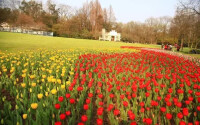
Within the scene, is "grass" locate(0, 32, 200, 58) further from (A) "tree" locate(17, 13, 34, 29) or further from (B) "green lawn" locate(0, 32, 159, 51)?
(A) "tree" locate(17, 13, 34, 29)

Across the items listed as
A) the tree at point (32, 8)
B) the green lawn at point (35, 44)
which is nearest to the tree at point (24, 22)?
the tree at point (32, 8)

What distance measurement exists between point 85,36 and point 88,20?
10.2m

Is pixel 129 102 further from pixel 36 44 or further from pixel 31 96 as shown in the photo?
pixel 36 44

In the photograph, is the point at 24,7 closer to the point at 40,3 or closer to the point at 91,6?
the point at 40,3

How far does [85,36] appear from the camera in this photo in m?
55.4

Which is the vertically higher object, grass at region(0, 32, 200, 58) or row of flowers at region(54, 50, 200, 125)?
grass at region(0, 32, 200, 58)

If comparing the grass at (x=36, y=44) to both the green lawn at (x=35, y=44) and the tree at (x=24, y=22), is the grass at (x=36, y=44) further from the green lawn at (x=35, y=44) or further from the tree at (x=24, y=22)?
the tree at (x=24, y=22)

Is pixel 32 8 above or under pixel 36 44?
above

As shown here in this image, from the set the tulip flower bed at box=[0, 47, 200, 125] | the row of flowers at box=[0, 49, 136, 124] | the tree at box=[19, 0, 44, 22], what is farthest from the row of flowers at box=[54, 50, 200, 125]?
the tree at box=[19, 0, 44, 22]

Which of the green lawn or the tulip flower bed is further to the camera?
the green lawn

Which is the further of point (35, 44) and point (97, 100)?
point (35, 44)

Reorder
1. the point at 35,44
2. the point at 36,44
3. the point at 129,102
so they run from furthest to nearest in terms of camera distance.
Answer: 1. the point at 36,44
2. the point at 35,44
3. the point at 129,102

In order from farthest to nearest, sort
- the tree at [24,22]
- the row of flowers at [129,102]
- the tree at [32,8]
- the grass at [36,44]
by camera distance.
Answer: the tree at [32,8], the tree at [24,22], the grass at [36,44], the row of flowers at [129,102]

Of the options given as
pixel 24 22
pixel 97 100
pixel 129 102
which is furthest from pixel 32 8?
pixel 129 102
